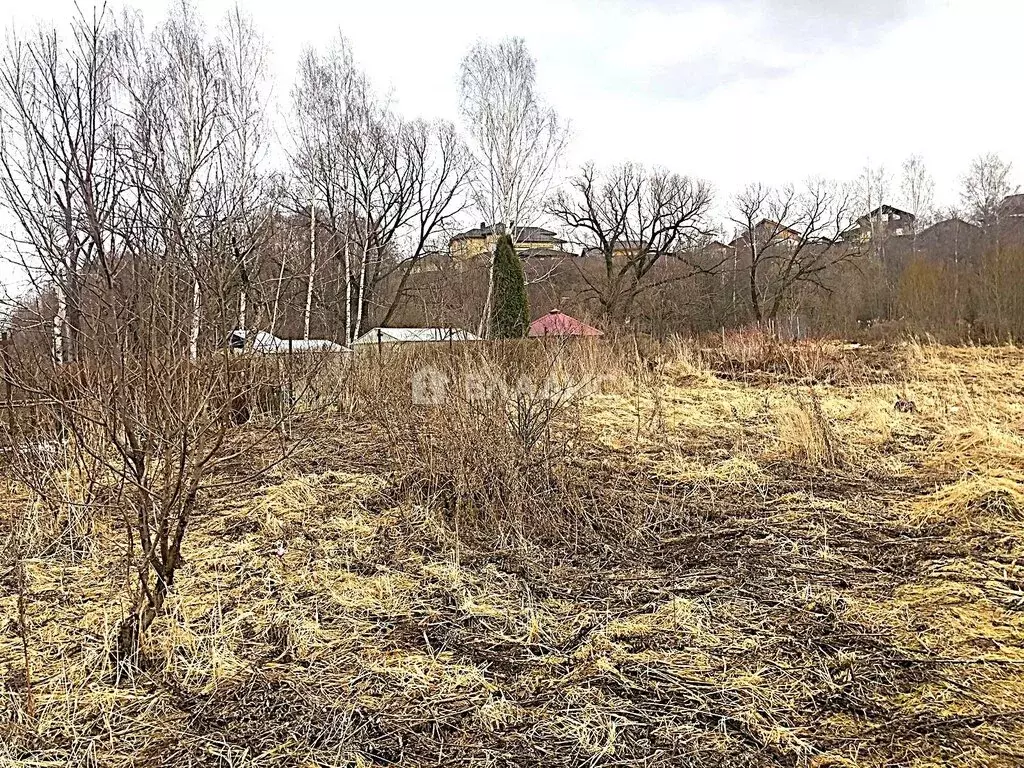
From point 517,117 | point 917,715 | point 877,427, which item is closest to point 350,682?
point 917,715

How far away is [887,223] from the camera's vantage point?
32688 millimetres

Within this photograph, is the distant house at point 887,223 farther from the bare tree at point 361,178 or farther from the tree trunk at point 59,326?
the tree trunk at point 59,326

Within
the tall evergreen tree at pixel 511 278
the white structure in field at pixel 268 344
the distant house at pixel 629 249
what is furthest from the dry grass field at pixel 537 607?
the distant house at pixel 629 249

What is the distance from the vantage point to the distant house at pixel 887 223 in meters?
31.5

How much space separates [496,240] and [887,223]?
25.1 m

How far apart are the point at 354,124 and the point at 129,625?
1612 cm

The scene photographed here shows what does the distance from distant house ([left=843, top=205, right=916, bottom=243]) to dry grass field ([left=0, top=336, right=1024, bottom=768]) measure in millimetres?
30160

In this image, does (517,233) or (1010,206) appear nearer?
(517,233)

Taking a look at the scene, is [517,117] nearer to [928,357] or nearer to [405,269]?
[405,269]

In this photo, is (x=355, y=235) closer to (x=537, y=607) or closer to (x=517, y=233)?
(x=517, y=233)

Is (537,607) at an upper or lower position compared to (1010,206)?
lower

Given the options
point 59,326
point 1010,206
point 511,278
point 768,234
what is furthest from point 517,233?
point 1010,206

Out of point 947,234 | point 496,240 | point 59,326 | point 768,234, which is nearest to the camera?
point 59,326

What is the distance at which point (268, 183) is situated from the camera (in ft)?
48.4
